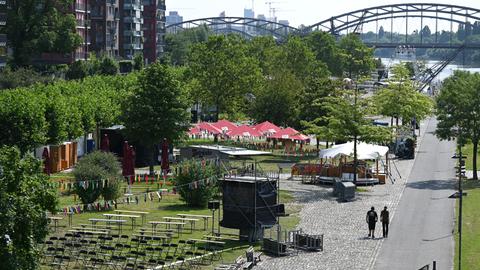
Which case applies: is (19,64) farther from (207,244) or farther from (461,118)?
(207,244)

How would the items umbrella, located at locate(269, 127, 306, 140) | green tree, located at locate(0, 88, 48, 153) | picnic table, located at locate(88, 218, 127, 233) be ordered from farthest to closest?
umbrella, located at locate(269, 127, 306, 140) < green tree, located at locate(0, 88, 48, 153) < picnic table, located at locate(88, 218, 127, 233)

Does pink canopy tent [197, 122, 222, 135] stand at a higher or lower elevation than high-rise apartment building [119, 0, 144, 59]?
lower

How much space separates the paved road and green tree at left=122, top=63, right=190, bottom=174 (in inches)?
611

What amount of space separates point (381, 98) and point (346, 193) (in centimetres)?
2805

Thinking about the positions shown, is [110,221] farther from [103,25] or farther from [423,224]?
[103,25]

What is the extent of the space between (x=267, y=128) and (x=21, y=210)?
194 ft

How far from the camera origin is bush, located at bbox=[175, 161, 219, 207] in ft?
188

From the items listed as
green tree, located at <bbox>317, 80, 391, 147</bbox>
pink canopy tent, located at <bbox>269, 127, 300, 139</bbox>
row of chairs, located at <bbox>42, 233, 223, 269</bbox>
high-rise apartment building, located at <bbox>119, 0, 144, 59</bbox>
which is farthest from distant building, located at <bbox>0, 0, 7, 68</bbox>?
high-rise apartment building, located at <bbox>119, 0, 144, 59</bbox>

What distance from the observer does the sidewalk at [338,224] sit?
43594 millimetres

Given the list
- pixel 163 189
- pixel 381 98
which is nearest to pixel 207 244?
pixel 163 189

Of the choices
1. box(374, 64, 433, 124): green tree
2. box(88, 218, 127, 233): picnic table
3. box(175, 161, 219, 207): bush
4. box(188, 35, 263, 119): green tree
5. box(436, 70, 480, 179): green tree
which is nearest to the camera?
box(88, 218, 127, 233): picnic table

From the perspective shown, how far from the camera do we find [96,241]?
4312cm

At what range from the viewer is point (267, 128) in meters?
88.7

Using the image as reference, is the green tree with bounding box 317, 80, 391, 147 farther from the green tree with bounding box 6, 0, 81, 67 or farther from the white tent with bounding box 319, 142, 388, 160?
the green tree with bounding box 6, 0, 81, 67
